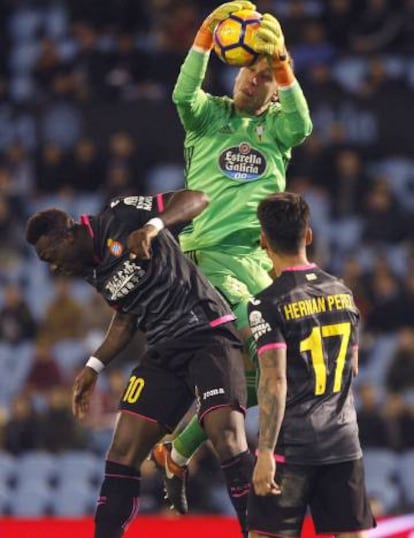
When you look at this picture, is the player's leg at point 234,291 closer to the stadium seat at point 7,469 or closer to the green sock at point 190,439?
the green sock at point 190,439

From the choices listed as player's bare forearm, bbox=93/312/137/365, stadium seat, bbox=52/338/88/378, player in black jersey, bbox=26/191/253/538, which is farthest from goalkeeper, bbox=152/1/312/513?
stadium seat, bbox=52/338/88/378

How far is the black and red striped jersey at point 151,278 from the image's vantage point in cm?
750

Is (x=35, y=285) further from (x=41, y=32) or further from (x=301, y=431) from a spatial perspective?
(x=301, y=431)

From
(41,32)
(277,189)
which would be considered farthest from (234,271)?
(41,32)

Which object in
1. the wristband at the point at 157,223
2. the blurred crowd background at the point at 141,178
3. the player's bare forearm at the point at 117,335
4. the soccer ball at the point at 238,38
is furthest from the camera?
the blurred crowd background at the point at 141,178

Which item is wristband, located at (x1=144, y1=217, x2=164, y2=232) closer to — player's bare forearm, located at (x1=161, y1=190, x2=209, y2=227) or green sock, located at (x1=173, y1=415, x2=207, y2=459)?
player's bare forearm, located at (x1=161, y1=190, x2=209, y2=227)

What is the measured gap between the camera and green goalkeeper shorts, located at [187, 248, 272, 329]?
25.9ft

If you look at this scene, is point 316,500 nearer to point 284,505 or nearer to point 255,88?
point 284,505

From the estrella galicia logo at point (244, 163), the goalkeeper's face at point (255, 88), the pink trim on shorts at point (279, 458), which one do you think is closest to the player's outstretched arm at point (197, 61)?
the goalkeeper's face at point (255, 88)

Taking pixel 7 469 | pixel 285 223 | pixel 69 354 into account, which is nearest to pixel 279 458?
pixel 285 223

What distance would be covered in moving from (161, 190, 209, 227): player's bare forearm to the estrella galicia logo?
1.93 feet

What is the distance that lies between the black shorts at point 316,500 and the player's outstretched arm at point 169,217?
126 cm

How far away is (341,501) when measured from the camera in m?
6.57

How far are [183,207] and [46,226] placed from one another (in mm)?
688
